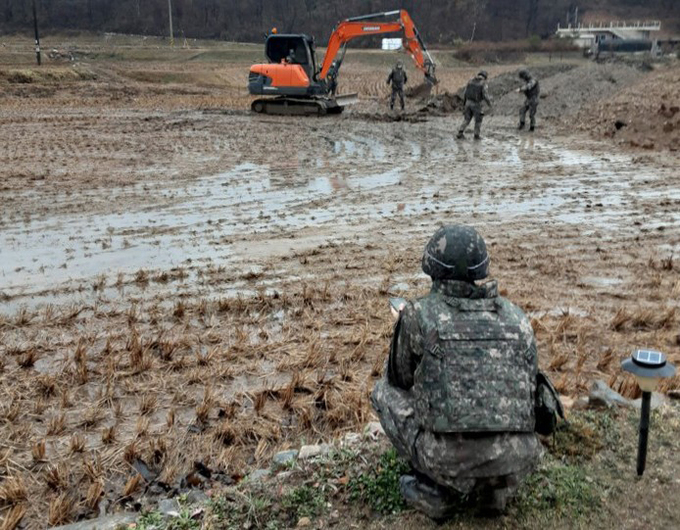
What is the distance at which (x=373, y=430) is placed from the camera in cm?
393

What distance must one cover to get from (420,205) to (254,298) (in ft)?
12.9

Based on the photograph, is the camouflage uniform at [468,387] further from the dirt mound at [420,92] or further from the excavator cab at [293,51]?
the dirt mound at [420,92]

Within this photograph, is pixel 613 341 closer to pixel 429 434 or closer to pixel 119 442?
pixel 429 434

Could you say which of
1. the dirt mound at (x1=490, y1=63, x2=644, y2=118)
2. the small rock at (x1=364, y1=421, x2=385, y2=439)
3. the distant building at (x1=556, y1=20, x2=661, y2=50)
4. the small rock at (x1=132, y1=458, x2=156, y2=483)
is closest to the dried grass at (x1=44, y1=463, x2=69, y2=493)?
the small rock at (x1=132, y1=458, x2=156, y2=483)

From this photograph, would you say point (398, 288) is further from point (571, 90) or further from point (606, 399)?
point (571, 90)

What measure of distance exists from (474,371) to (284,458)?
1459 mm

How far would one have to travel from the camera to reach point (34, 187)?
1033 centimetres

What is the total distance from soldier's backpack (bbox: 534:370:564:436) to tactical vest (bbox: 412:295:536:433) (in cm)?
19

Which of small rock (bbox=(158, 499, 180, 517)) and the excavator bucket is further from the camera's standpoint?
the excavator bucket

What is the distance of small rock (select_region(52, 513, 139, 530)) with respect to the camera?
10.6 feet

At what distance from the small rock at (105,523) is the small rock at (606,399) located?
9.12 ft

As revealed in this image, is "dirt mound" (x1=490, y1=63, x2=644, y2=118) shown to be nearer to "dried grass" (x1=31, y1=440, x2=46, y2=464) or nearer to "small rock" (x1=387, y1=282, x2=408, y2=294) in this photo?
"small rock" (x1=387, y1=282, x2=408, y2=294)

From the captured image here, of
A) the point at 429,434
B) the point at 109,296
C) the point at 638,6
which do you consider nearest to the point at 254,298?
the point at 109,296

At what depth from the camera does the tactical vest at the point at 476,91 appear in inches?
597
